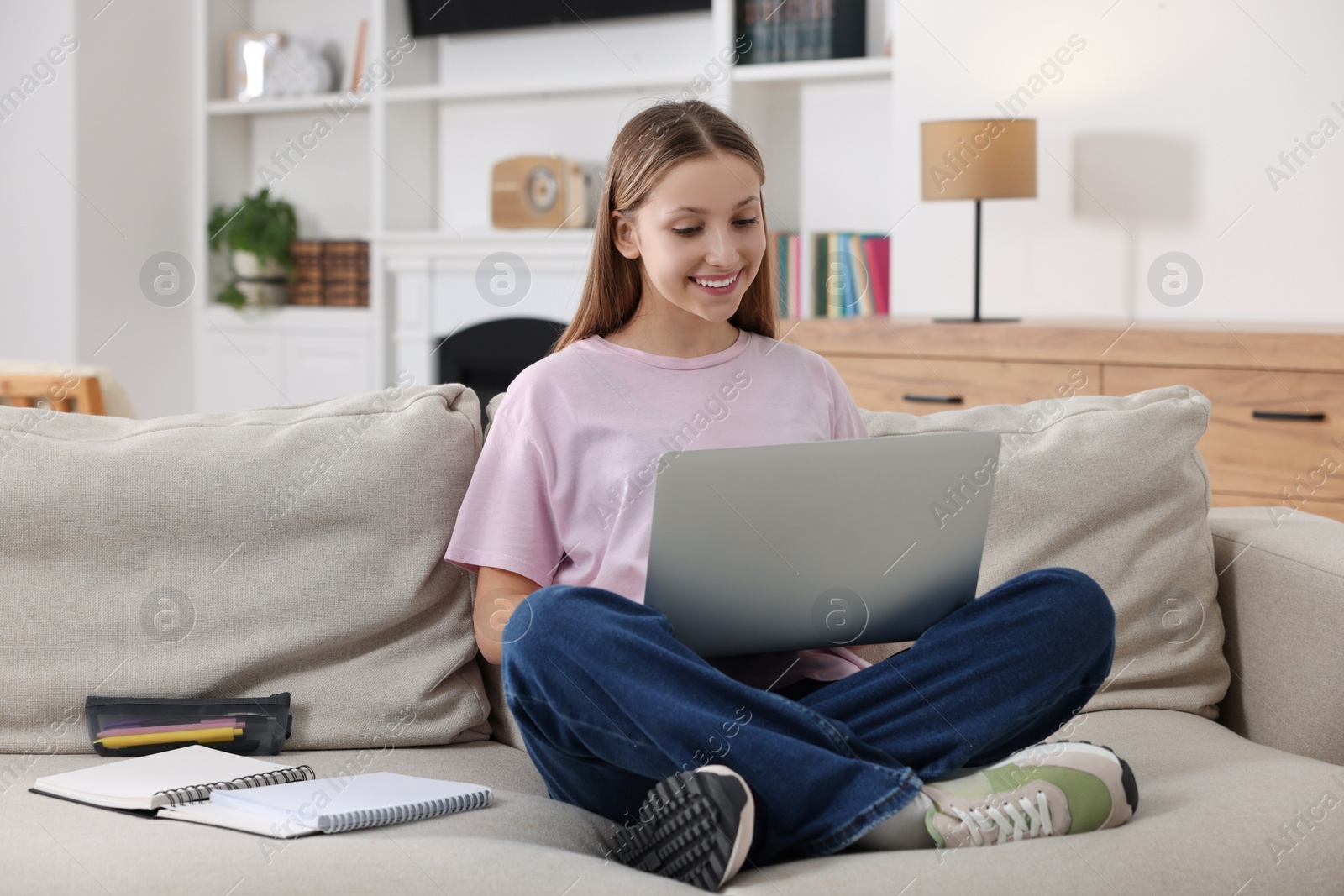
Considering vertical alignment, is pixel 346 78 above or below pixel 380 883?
above

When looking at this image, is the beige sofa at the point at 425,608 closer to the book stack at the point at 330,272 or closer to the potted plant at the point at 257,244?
the book stack at the point at 330,272

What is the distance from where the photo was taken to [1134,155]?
10.5 feet

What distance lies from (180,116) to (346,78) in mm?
683

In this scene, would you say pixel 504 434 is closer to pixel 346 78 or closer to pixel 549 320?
pixel 549 320

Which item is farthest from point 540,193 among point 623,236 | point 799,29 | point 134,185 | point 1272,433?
point 623,236

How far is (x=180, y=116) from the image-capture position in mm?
4758

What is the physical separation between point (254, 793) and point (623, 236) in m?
0.76

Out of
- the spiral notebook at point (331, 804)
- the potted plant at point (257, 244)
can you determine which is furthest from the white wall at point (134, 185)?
the spiral notebook at point (331, 804)

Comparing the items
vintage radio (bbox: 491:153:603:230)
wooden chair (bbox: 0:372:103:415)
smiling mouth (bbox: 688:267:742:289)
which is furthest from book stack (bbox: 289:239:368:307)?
smiling mouth (bbox: 688:267:742:289)

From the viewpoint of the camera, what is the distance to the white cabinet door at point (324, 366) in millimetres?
4555

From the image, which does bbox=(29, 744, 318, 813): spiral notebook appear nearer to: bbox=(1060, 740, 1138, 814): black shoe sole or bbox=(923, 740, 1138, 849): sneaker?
bbox=(923, 740, 1138, 849): sneaker

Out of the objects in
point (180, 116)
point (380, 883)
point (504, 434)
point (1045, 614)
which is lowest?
point (380, 883)

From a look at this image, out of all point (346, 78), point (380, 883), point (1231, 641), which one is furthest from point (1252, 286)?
point (346, 78)

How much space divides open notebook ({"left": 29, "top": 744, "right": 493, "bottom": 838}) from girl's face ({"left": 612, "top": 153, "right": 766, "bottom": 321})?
0.59 meters
